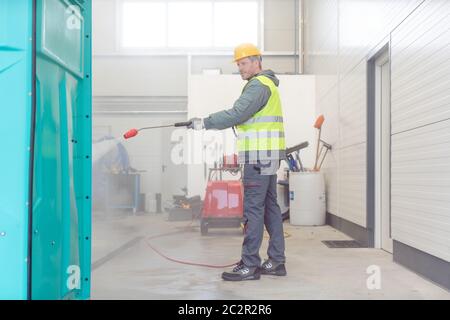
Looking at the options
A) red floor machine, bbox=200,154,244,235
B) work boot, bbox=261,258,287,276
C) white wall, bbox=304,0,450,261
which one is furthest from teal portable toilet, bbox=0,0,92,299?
red floor machine, bbox=200,154,244,235

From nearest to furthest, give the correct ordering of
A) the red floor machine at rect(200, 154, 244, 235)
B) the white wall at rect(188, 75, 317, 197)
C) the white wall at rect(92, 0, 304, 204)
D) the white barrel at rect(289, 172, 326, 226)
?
the red floor machine at rect(200, 154, 244, 235) → the white barrel at rect(289, 172, 326, 226) → the white wall at rect(188, 75, 317, 197) → the white wall at rect(92, 0, 304, 204)

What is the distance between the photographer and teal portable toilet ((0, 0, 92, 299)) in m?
1.80

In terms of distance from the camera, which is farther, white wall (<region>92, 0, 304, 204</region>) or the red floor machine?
white wall (<region>92, 0, 304, 204</region>)

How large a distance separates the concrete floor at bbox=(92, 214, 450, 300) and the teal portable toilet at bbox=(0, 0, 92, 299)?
0.73 m

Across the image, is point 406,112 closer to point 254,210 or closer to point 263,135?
point 263,135

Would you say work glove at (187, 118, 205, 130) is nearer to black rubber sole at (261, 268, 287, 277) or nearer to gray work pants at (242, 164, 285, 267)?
gray work pants at (242, 164, 285, 267)

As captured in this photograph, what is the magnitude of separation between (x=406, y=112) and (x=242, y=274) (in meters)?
1.75

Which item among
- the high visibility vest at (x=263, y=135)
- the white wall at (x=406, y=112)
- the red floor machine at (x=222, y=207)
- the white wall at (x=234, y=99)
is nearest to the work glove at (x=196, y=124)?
the high visibility vest at (x=263, y=135)

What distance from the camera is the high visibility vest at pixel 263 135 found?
3.32 meters

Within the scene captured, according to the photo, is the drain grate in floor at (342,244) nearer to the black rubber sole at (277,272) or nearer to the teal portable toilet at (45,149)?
the black rubber sole at (277,272)

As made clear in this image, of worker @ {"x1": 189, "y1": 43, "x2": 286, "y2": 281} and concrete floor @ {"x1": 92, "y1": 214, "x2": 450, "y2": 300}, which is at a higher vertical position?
worker @ {"x1": 189, "y1": 43, "x2": 286, "y2": 281}

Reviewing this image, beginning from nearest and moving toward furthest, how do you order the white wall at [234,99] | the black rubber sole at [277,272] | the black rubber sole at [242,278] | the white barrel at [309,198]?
the black rubber sole at [242,278], the black rubber sole at [277,272], the white barrel at [309,198], the white wall at [234,99]

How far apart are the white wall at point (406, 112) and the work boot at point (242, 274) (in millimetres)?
1171
